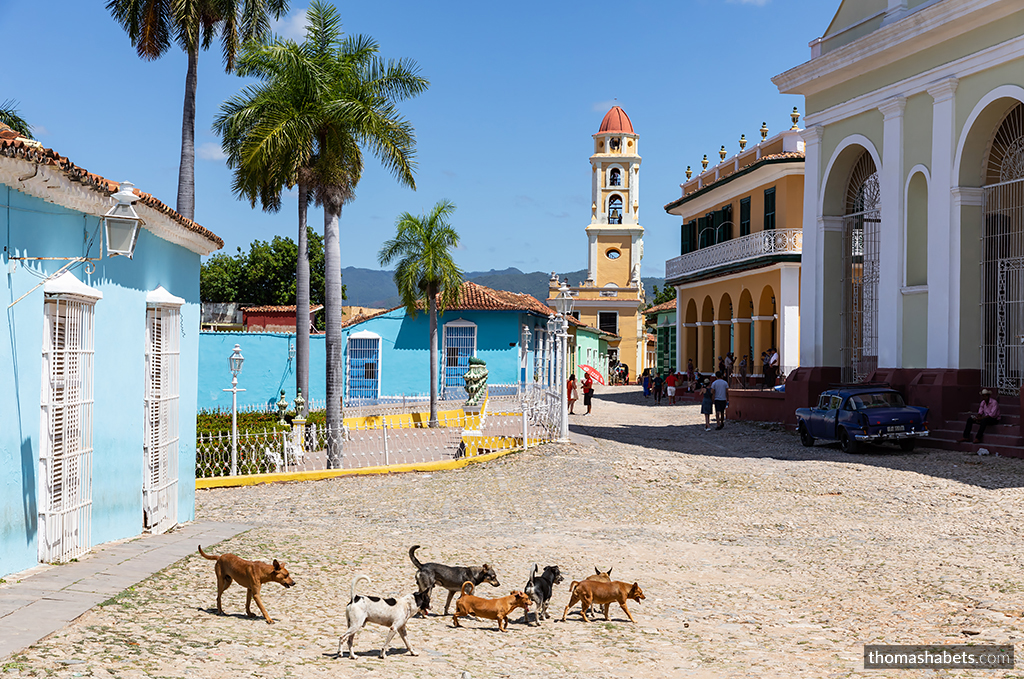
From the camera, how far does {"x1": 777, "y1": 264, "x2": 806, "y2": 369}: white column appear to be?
29703 mm

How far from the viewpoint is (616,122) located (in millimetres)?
62500

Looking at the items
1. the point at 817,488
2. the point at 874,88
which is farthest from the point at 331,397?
the point at 874,88

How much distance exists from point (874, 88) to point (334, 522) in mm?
16181

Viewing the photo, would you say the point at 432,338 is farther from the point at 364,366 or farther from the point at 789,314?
the point at 789,314

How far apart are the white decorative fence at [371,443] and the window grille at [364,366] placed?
8.57 meters

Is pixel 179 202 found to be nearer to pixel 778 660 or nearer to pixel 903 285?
pixel 903 285

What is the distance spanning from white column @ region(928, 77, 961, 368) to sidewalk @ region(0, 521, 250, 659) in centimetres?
1467

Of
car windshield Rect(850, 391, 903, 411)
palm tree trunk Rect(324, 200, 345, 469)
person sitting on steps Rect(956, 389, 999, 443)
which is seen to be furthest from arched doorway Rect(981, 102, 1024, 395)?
palm tree trunk Rect(324, 200, 345, 469)

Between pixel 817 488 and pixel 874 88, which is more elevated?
pixel 874 88

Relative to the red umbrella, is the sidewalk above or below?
below

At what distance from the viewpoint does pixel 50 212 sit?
7.00 meters

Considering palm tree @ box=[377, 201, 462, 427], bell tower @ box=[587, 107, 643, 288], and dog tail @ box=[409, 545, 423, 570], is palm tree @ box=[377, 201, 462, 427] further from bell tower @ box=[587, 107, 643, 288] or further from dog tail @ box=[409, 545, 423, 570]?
bell tower @ box=[587, 107, 643, 288]

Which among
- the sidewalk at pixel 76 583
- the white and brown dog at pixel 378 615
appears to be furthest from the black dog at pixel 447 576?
the sidewalk at pixel 76 583

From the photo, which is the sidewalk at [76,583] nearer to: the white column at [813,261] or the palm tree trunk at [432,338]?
the palm tree trunk at [432,338]
